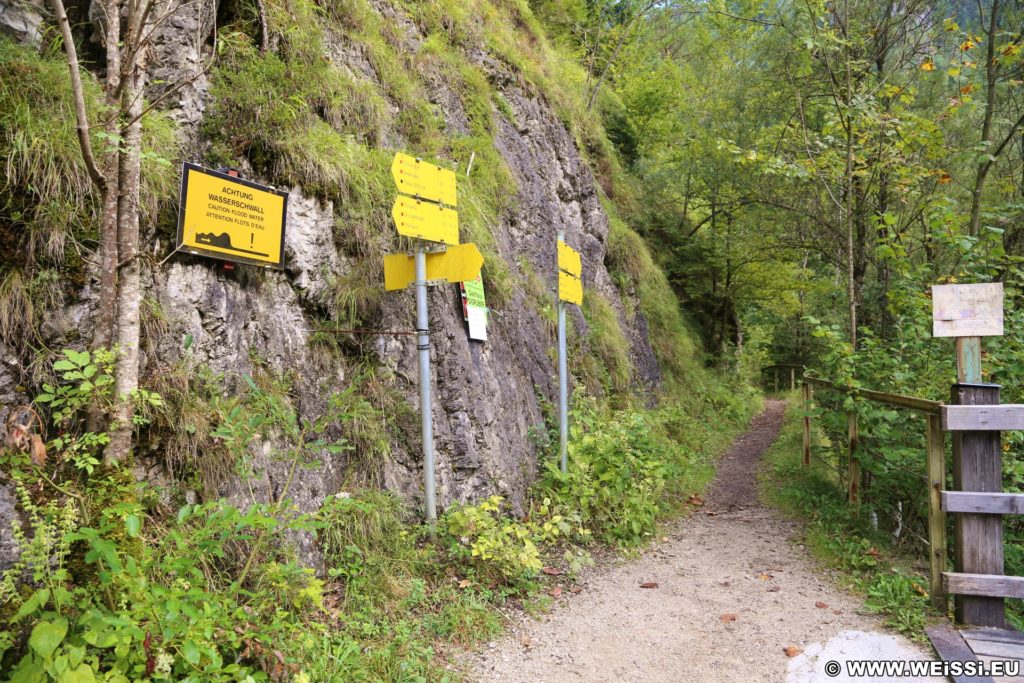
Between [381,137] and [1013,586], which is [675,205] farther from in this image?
[1013,586]

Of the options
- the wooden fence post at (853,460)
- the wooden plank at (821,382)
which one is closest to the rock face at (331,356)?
the wooden plank at (821,382)

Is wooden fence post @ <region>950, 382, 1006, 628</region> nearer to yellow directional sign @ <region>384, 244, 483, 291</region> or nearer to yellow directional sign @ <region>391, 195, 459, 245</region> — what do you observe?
yellow directional sign @ <region>384, 244, 483, 291</region>

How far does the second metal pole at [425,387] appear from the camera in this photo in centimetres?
459

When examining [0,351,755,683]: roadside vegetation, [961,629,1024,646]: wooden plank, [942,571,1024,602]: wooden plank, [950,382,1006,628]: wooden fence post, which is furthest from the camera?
[950,382,1006,628]: wooden fence post

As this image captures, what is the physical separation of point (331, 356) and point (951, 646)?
466cm

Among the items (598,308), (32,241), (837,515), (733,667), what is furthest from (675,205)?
(32,241)

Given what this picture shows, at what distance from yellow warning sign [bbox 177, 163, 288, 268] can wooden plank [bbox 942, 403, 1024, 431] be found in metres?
4.93

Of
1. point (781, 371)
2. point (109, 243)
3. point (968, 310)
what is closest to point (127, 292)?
point (109, 243)

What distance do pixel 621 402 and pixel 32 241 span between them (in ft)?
25.5

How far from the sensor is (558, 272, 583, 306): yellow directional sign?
616cm

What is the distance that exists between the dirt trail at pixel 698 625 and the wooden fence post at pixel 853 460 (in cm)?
88

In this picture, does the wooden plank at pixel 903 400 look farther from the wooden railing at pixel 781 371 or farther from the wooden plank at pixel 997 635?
the wooden railing at pixel 781 371

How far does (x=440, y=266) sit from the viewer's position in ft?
15.5

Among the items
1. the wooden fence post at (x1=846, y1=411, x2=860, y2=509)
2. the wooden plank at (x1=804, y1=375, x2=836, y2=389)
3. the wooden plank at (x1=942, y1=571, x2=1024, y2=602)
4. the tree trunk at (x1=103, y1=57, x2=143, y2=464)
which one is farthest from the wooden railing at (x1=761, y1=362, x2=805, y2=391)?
the tree trunk at (x1=103, y1=57, x2=143, y2=464)
